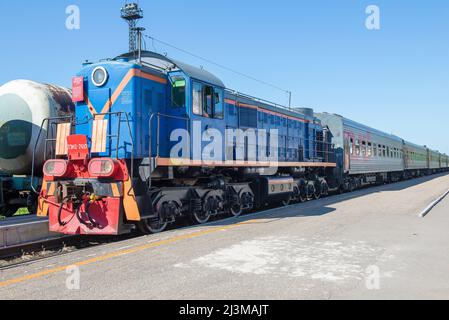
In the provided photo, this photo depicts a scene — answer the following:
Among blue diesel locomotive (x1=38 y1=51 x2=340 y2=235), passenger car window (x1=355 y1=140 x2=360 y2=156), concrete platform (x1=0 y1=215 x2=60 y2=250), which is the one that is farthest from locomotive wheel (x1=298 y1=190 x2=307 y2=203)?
concrete platform (x1=0 y1=215 x2=60 y2=250)

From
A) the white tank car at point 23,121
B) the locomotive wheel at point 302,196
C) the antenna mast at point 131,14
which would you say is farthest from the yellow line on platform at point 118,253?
the antenna mast at point 131,14

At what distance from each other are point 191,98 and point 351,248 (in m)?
4.96

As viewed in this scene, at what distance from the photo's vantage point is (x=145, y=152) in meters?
8.80

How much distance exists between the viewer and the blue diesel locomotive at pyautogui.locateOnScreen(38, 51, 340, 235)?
7965mm

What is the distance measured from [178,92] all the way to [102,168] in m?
2.78

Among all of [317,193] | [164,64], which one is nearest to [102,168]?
[164,64]

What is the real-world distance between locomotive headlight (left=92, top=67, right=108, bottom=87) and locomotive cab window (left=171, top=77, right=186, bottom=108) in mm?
1606

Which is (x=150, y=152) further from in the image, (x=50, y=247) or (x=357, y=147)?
(x=357, y=147)

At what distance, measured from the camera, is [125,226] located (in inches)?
314

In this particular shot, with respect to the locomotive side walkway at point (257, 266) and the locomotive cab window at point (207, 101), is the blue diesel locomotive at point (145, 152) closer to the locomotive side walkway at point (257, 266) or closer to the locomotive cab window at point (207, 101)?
the locomotive cab window at point (207, 101)

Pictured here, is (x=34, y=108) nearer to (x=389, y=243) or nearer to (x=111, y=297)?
(x=111, y=297)

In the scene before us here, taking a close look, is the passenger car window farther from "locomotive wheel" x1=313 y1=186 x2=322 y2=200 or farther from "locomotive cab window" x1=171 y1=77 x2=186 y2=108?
"locomotive cab window" x1=171 y1=77 x2=186 y2=108
